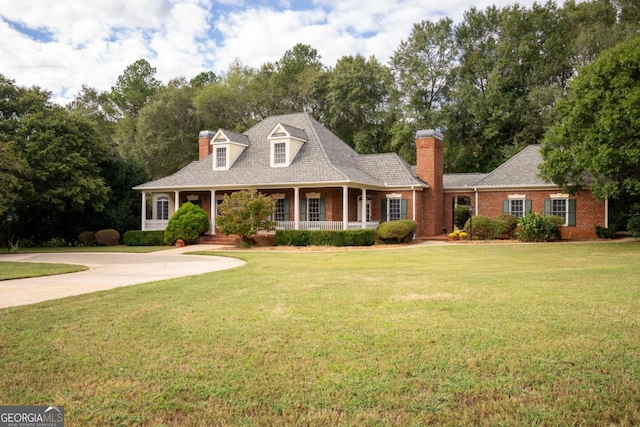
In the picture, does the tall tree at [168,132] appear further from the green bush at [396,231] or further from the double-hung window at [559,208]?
the double-hung window at [559,208]

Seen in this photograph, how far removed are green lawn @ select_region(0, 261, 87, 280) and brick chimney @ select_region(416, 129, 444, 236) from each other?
19.4 metres

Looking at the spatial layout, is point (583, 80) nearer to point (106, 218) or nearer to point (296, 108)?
point (106, 218)

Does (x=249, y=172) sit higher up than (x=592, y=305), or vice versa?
(x=249, y=172)

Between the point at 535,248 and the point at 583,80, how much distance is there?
771cm

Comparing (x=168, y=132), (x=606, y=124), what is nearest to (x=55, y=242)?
(x=168, y=132)

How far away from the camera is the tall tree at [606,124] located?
20.0m

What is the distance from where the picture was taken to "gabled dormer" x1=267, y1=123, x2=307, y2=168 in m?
28.2

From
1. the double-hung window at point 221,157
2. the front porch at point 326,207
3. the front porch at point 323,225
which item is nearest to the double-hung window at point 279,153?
the front porch at point 326,207

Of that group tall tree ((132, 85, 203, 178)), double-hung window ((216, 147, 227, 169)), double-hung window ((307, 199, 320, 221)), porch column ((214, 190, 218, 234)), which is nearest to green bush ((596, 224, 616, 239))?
double-hung window ((307, 199, 320, 221))

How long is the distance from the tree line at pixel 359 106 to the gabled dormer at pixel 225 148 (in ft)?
20.2

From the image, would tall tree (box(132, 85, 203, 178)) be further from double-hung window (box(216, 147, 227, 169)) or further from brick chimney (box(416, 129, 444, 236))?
brick chimney (box(416, 129, 444, 236))

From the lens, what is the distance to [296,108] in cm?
4769

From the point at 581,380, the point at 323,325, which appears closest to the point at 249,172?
the point at 323,325

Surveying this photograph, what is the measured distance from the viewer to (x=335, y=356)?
529 centimetres
